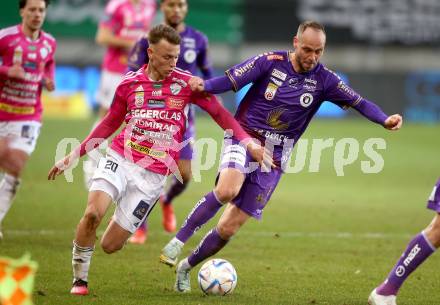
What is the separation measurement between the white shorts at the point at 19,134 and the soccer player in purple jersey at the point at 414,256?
15.2 feet

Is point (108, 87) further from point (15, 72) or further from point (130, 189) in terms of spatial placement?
point (130, 189)

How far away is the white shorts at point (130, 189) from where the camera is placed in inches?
295

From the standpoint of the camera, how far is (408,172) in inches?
733

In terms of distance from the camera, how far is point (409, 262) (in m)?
6.98

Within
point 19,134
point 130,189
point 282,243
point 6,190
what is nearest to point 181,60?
point 19,134

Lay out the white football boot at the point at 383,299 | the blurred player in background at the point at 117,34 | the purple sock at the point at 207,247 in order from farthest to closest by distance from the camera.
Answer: the blurred player in background at the point at 117,34 < the purple sock at the point at 207,247 < the white football boot at the point at 383,299

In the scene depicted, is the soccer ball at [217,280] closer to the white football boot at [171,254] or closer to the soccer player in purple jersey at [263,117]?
the soccer player in purple jersey at [263,117]

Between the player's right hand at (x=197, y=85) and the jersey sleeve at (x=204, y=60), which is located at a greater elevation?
the player's right hand at (x=197, y=85)

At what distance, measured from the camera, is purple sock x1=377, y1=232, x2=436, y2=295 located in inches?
→ 273

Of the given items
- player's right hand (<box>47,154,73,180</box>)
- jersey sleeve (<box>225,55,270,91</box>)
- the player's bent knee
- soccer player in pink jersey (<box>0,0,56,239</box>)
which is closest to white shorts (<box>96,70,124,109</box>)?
soccer player in pink jersey (<box>0,0,56,239</box>)

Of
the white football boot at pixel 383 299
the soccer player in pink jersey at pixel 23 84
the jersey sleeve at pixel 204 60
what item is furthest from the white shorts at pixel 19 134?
the white football boot at pixel 383 299

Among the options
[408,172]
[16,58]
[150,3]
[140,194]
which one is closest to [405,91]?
[408,172]

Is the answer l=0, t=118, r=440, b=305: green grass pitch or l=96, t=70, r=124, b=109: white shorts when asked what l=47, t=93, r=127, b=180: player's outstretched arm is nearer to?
l=0, t=118, r=440, b=305: green grass pitch

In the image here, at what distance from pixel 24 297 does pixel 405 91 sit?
2568cm
